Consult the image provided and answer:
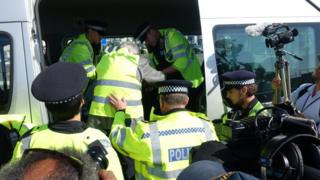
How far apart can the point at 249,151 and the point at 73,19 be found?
5216 millimetres

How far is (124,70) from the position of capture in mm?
3492

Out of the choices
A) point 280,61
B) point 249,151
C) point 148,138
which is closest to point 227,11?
point 280,61

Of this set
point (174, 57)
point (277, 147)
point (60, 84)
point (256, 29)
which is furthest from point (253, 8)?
point (277, 147)

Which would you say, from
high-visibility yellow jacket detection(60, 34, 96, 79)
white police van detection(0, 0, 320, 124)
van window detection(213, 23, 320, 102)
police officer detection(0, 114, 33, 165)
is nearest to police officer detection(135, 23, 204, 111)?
white police van detection(0, 0, 320, 124)

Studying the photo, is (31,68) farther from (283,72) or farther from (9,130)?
(283,72)

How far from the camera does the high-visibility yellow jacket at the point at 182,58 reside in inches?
165

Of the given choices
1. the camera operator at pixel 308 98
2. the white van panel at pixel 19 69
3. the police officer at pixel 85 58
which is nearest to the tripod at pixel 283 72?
the camera operator at pixel 308 98

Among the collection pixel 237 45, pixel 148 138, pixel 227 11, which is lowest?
pixel 148 138

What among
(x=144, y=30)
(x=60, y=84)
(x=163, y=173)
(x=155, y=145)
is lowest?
(x=163, y=173)

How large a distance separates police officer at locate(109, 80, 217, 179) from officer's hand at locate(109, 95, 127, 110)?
1.81 feet

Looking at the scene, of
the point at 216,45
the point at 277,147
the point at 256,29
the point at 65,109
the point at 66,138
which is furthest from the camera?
the point at 216,45

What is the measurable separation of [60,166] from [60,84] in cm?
130

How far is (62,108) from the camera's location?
91.1 inches

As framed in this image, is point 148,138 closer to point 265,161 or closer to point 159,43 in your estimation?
point 265,161
